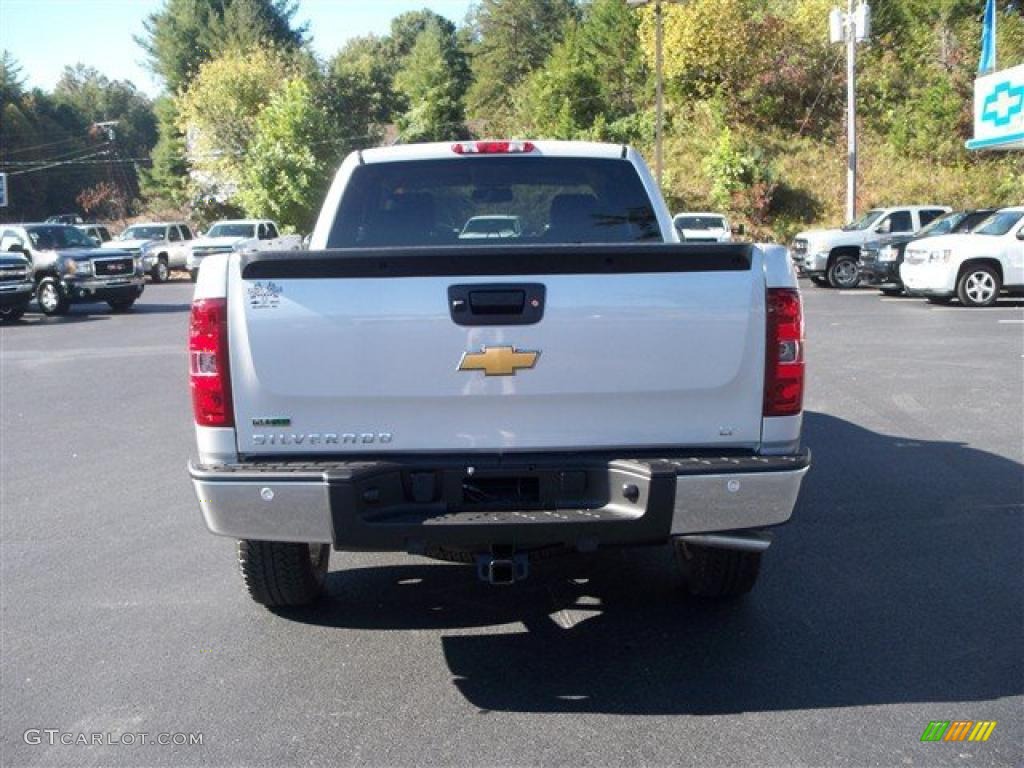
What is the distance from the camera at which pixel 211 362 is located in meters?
4.23

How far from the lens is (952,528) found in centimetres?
662

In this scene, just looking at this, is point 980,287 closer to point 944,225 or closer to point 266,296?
point 944,225

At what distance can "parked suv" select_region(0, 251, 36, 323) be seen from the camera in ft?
74.7

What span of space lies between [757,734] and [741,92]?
44326 mm

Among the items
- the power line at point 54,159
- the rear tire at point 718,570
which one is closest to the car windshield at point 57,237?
the rear tire at point 718,570

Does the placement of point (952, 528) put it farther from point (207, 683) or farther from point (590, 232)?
point (207, 683)

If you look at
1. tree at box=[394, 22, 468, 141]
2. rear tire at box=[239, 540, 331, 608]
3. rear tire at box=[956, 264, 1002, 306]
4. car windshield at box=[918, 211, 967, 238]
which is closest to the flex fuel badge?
rear tire at box=[239, 540, 331, 608]

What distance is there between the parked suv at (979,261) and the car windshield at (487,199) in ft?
51.9

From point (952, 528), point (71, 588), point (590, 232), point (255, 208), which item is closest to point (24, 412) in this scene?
point (71, 588)

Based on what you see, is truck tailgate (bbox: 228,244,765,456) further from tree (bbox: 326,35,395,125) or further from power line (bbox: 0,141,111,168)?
power line (bbox: 0,141,111,168)

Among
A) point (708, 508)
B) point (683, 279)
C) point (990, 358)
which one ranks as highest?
point (683, 279)

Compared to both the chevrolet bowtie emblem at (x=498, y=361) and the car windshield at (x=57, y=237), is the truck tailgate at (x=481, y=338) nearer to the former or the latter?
the chevrolet bowtie emblem at (x=498, y=361)

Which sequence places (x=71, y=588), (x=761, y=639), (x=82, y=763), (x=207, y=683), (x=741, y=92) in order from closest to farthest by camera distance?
(x=82, y=763)
(x=207, y=683)
(x=761, y=639)
(x=71, y=588)
(x=741, y=92)

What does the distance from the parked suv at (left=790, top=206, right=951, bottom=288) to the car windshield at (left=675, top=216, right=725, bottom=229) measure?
507cm
